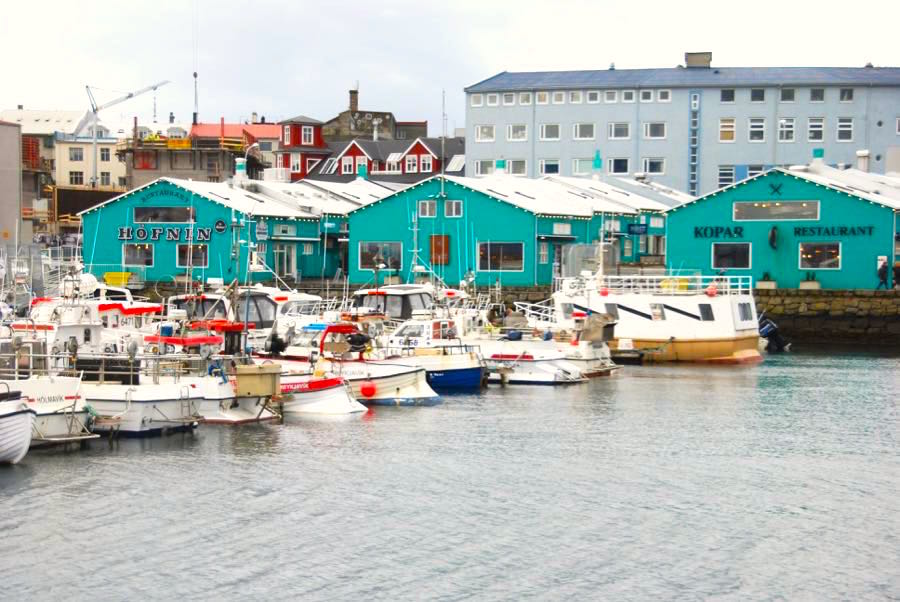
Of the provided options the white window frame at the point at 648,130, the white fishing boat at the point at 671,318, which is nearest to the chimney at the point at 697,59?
the white window frame at the point at 648,130

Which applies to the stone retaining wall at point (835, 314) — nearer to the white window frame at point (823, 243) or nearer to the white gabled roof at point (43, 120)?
the white window frame at point (823, 243)

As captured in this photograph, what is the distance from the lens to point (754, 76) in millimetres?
80750

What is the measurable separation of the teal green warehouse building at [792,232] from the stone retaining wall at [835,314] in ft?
2.29

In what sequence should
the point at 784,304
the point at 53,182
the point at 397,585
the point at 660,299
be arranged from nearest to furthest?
the point at 397,585 < the point at 660,299 < the point at 784,304 < the point at 53,182

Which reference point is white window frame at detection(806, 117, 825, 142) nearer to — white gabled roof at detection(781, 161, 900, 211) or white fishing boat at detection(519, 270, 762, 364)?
white gabled roof at detection(781, 161, 900, 211)

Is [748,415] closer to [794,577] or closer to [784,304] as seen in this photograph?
[794,577]

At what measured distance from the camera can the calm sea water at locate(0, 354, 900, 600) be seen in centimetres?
1906

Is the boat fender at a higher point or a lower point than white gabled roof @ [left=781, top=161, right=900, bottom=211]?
lower

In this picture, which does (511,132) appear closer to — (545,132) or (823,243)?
(545,132)

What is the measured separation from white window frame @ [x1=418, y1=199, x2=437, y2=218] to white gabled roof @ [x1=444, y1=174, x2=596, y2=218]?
4.53 ft

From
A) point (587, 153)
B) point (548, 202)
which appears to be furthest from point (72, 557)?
point (587, 153)

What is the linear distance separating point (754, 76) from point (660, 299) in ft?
119

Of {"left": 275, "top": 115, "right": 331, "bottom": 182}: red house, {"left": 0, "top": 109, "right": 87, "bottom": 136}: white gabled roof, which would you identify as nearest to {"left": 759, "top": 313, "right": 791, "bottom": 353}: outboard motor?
{"left": 275, "top": 115, "right": 331, "bottom": 182}: red house

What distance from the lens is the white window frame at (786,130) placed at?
7925 centimetres
